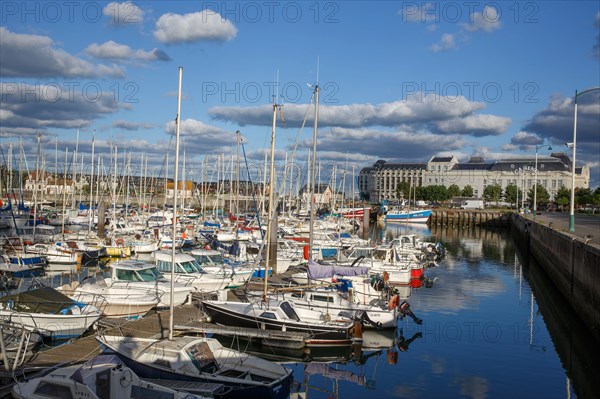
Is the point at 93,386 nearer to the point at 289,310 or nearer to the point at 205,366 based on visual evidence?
the point at 205,366

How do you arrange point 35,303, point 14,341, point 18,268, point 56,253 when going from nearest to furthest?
1. point 14,341
2. point 35,303
3. point 18,268
4. point 56,253

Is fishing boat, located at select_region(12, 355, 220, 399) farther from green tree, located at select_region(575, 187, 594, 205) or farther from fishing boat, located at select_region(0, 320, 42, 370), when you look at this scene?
green tree, located at select_region(575, 187, 594, 205)

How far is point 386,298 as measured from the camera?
109 feet

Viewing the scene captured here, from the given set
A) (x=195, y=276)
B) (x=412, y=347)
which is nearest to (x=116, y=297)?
(x=195, y=276)

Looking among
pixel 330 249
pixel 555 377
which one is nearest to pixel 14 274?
pixel 330 249

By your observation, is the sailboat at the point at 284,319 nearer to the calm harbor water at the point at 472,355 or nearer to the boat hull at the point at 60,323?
the calm harbor water at the point at 472,355

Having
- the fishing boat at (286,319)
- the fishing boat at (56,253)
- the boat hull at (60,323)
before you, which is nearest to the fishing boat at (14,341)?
the boat hull at (60,323)

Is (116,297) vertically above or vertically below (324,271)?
below

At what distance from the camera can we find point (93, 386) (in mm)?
14484

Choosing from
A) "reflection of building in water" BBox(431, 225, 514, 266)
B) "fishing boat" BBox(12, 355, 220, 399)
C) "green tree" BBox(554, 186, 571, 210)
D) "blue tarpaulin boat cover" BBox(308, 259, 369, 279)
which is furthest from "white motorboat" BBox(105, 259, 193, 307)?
"green tree" BBox(554, 186, 571, 210)

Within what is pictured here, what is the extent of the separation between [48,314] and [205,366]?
9.46 meters

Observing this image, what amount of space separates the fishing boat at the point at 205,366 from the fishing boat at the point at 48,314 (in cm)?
520

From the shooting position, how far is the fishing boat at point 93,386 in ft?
47.1

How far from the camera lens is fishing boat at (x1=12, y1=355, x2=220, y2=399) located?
14.3 meters
